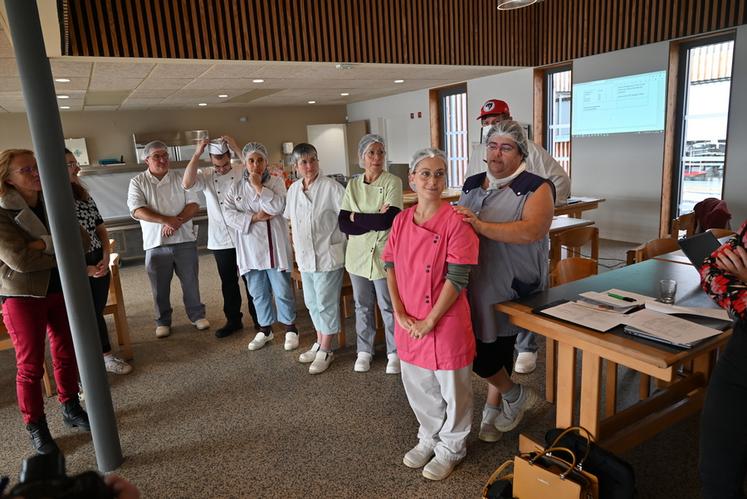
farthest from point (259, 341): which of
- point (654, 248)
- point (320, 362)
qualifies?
point (654, 248)

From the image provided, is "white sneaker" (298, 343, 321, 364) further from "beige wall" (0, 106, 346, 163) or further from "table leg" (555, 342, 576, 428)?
"beige wall" (0, 106, 346, 163)

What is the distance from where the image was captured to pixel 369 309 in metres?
3.39

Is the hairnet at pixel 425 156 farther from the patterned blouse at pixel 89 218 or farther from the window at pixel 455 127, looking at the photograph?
the window at pixel 455 127

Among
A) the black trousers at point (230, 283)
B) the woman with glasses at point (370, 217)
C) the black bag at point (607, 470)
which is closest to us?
the black bag at point (607, 470)

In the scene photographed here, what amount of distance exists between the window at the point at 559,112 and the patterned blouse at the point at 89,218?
6.48 meters

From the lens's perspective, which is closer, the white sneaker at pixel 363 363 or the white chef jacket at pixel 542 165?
the white sneaker at pixel 363 363

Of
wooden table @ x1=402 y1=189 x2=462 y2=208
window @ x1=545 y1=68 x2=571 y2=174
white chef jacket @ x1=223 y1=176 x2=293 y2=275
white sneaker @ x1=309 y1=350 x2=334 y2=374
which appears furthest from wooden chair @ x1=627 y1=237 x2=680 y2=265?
window @ x1=545 y1=68 x2=571 y2=174

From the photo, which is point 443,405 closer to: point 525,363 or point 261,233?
point 525,363

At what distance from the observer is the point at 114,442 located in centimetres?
251

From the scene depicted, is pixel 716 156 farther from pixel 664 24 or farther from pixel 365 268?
pixel 365 268

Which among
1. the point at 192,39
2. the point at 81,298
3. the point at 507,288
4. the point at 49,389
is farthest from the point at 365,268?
the point at 192,39

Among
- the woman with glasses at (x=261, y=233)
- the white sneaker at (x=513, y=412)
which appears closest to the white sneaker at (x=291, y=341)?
the woman with glasses at (x=261, y=233)

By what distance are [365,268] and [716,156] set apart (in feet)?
17.3

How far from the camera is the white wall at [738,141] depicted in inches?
214
